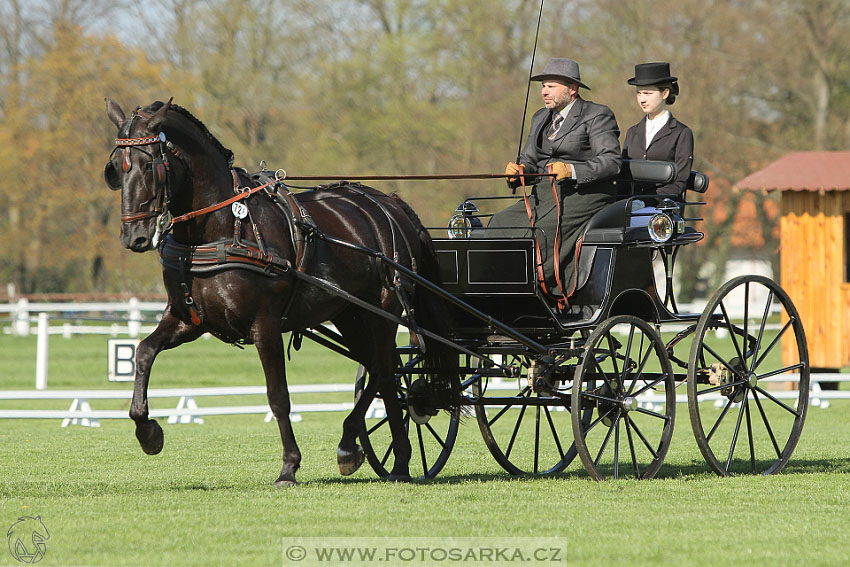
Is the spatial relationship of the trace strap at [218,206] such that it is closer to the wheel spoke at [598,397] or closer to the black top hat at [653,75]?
the wheel spoke at [598,397]

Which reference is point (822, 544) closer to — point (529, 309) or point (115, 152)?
point (529, 309)

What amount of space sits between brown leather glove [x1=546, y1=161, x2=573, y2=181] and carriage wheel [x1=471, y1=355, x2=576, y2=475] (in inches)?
49.5

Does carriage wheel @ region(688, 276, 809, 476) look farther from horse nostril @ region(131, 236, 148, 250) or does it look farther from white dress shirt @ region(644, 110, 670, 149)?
horse nostril @ region(131, 236, 148, 250)

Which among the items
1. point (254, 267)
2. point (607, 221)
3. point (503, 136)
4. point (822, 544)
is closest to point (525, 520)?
point (822, 544)

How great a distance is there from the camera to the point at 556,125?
350 inches

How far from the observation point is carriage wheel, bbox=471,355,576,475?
8.55 m

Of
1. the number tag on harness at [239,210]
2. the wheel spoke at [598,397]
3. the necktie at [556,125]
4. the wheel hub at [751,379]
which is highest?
the necktie at [556,125]

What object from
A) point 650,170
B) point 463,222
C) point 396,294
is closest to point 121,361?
point 463,222

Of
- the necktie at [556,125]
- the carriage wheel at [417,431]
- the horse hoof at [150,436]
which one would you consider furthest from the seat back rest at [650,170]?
the horse hoof at [150,436]

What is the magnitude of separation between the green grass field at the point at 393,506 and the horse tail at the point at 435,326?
60 centimetres

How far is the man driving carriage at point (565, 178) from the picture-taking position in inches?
332

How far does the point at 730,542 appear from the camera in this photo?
598 cm

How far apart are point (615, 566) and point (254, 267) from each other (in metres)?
2.95

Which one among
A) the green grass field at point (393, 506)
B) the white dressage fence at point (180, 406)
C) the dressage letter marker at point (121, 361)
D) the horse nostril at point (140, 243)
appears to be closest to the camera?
the green grass field at point (393, 506)
